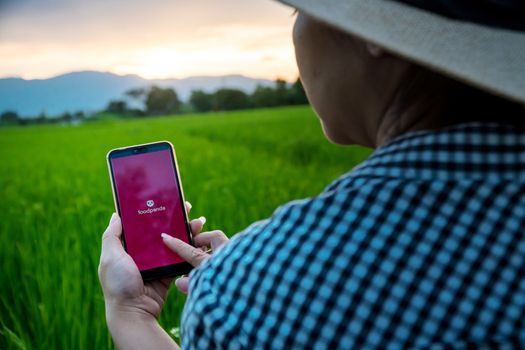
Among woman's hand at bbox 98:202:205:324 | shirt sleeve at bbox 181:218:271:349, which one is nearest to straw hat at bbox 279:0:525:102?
shirt sleeve at bbox 181:218:271:349

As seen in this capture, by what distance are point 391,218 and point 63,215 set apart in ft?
8.51

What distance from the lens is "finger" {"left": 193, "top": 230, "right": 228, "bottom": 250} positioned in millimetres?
1105

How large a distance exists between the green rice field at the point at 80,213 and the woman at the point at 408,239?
1089 millimetres

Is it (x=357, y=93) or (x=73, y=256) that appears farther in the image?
(x=73, y=256)

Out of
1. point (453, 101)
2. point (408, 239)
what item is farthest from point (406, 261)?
point (453, 101)

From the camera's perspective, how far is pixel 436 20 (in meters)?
0.64

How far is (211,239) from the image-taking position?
1.12 metres

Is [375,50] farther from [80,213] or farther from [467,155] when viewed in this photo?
[80,213]

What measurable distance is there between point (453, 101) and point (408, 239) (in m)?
0.17

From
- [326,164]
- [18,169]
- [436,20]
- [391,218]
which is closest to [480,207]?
[391,218]

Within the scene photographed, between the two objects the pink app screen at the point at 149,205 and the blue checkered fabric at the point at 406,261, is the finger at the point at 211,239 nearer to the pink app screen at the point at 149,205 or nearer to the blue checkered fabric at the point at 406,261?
the pink app screen at the point at 149,205

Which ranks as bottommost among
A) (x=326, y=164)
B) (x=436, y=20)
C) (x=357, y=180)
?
(x=326, y=164)

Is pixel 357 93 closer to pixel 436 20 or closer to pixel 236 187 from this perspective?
pixel 436 20

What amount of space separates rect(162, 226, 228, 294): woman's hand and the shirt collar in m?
0.39
